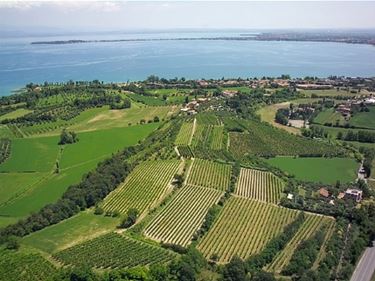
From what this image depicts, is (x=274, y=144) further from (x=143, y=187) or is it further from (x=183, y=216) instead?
(x=183, y=216)

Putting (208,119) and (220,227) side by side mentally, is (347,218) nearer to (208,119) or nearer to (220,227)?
(220,227)

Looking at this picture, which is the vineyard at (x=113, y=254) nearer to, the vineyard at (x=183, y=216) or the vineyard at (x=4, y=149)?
the vineyard at (x=183, y=216)

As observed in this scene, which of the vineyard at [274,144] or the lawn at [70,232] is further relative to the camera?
the vineyard at [274,144]

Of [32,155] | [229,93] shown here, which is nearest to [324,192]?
[32,155]

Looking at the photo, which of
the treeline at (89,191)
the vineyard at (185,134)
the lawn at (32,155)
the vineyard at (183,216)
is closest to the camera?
the vineyard at (183,216)

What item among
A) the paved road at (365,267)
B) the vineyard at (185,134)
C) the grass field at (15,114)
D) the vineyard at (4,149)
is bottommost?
the grass field at (15,114)

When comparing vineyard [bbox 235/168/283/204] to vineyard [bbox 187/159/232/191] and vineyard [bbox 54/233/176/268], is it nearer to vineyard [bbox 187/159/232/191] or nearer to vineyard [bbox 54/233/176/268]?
vineyard [bbox 187/159/232/191]

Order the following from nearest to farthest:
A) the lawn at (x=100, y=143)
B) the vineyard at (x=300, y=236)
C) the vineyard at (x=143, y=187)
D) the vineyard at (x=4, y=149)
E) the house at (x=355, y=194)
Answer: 1. the vineyard at (x=300, y=236)
2. the vineyard at (x=143, y=187)
3. the house at (x=355, y=194)
4. the vineyard at (x=4, y=149)
5. the lawn at (x=100, y=143)

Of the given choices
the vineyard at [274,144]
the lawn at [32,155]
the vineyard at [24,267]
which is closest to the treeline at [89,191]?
the vineyard at [24,267]
